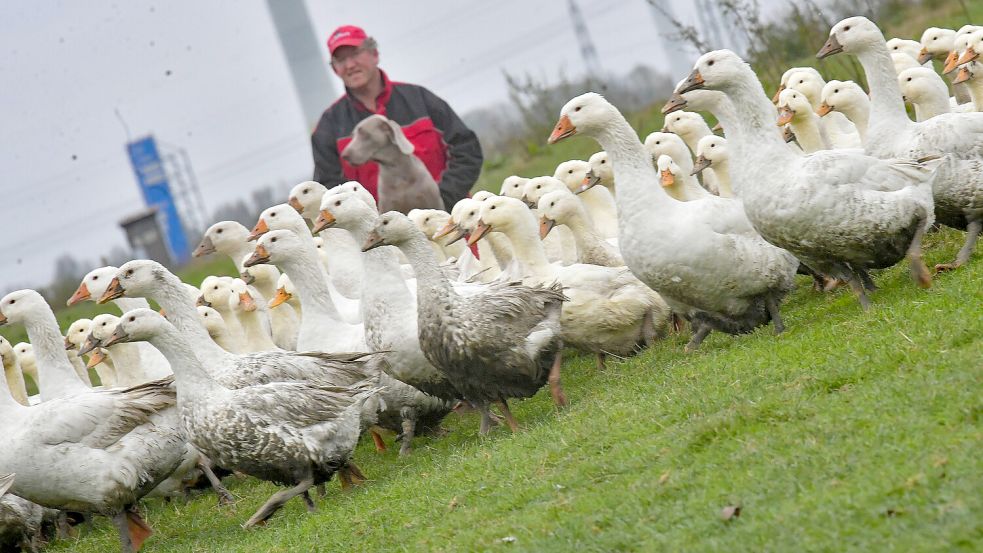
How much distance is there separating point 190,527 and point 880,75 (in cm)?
579

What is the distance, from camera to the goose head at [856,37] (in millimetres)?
8695

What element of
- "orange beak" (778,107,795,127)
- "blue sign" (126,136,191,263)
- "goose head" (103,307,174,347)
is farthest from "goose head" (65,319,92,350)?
"blue sign" (126,136,191,263)

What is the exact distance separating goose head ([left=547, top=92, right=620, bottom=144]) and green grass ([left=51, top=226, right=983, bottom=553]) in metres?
1.71

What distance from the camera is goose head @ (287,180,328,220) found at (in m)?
12.5

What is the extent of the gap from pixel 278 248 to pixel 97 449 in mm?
2126

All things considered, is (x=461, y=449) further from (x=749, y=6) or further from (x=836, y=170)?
(x=749, y=6)

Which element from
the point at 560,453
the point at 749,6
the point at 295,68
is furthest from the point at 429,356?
the point at 295,68

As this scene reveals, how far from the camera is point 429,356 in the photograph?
27.2 ft

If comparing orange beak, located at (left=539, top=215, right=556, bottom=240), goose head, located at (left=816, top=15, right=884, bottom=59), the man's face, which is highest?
the man's face

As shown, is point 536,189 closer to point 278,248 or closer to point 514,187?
point 514,187

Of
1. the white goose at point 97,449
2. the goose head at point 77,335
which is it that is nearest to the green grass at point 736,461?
the white goose at point 97,449

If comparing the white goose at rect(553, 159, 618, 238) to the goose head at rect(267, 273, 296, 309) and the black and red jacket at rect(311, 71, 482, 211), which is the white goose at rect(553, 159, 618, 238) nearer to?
the black and red jacket at rect(311, 71, 482, 211)

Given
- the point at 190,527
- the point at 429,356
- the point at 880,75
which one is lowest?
the point at 190,527

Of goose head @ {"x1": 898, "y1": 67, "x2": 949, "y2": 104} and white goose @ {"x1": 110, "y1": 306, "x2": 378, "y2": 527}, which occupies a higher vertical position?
goose head @ {"x1": 898, "y1": 67, "x2": 949, "y2": 104}
